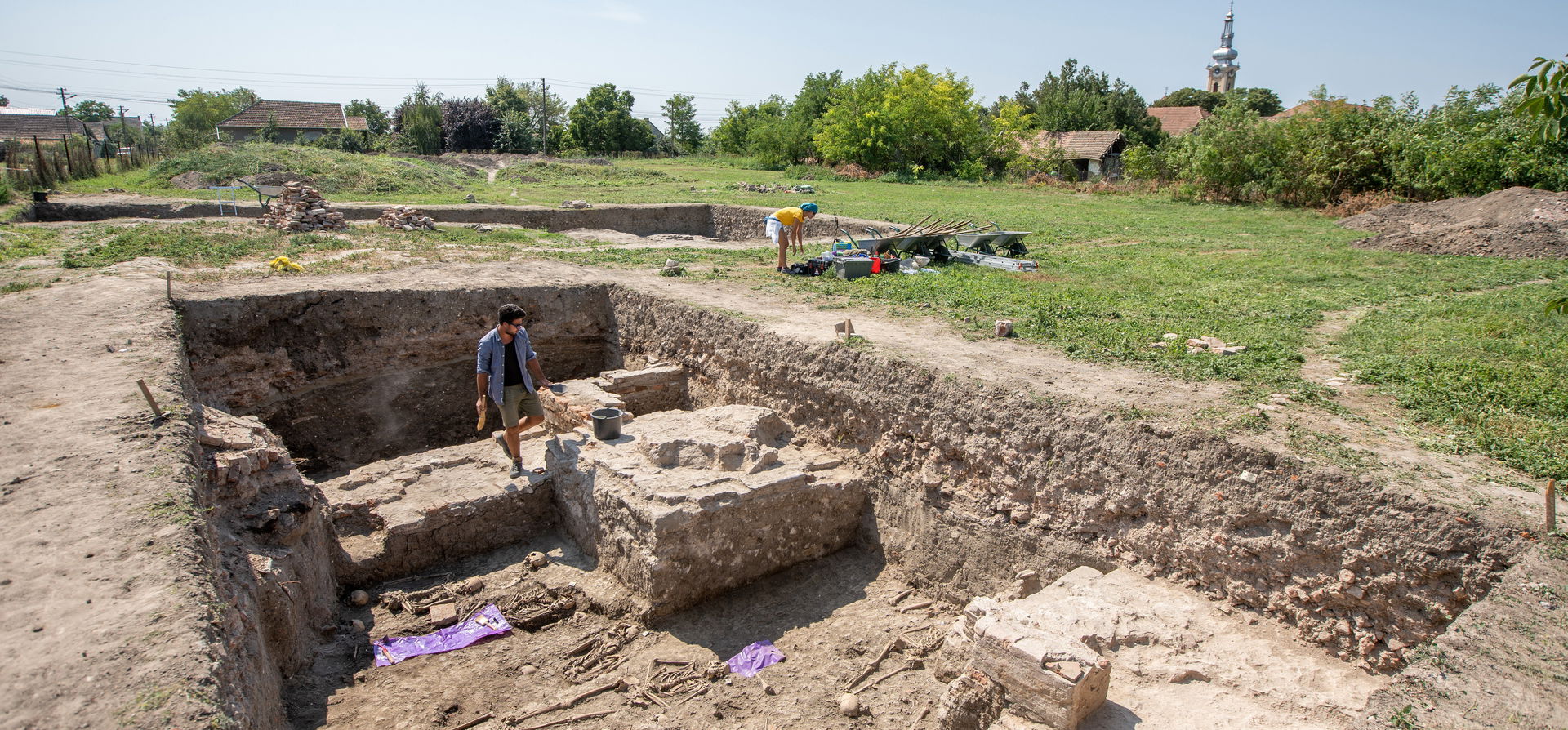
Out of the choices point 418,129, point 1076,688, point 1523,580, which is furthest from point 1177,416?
point 418,129

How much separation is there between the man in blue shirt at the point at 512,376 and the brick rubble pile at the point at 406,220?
32.3 feet

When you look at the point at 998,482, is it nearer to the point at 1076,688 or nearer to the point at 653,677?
the point at 1076,688

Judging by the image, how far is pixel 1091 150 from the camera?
36.0 metres

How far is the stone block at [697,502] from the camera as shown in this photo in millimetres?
5855

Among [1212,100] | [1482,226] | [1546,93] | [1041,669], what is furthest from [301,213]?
[1212,100]

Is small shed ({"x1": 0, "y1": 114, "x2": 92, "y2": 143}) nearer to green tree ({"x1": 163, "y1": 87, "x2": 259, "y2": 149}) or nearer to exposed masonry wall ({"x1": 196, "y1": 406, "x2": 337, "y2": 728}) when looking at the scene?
green tree ({"x1": 163, "y1": 87, "x2": 259, "y2": 149})

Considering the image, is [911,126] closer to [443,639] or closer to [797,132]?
[797,132]

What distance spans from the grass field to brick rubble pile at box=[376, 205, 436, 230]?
63cm

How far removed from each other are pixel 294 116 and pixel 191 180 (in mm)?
28360

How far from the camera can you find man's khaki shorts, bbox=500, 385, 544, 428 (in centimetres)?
691

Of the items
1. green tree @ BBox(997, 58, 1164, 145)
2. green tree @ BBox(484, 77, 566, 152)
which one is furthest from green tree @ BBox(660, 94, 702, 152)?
green tree @ BBox(997, 58, 1164, 145)

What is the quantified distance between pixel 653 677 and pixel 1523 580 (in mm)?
4664

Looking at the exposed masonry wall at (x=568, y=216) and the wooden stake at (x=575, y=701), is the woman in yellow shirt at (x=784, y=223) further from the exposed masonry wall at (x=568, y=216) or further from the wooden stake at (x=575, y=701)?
the wooden stake at (x=575, y=701)

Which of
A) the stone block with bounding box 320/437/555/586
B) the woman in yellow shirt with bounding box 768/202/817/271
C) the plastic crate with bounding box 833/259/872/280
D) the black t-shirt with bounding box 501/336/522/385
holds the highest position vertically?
the woman in yellow shirt with bounding box 768/202/817/271
